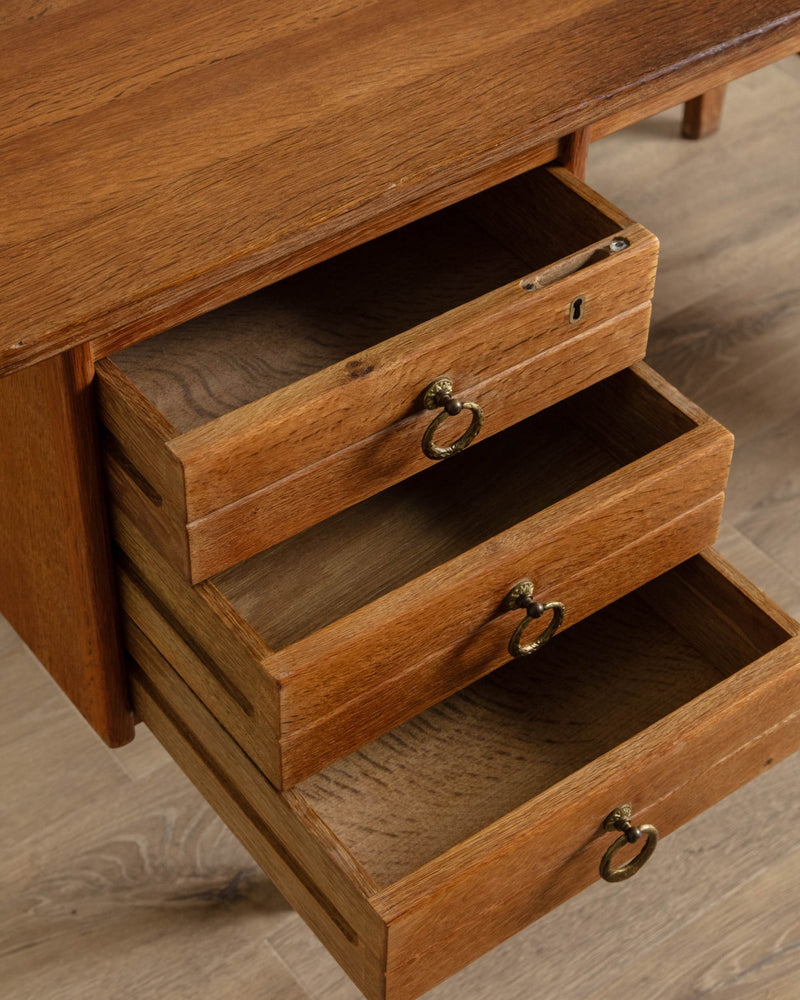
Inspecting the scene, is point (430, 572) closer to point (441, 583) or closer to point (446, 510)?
point (441, 583)

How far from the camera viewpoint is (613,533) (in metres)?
1.02

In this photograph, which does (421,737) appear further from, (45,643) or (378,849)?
(45,643)

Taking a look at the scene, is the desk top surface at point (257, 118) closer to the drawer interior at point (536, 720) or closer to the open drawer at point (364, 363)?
the open drawer at point (364, 363)

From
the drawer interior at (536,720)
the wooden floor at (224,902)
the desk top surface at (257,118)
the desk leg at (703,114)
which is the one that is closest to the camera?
the desk top surface at (257,118)

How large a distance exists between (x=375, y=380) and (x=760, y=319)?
89cm

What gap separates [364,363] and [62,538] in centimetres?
26

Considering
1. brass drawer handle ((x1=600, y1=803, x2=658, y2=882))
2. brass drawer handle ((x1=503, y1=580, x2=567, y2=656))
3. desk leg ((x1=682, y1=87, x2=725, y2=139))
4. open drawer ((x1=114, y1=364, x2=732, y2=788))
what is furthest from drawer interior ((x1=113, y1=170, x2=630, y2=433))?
desk leg ((x1=682, y1=87, x2=725, y2=139))

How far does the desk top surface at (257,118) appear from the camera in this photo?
2.95 feet

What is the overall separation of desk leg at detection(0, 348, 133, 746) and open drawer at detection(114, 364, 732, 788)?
24 mm

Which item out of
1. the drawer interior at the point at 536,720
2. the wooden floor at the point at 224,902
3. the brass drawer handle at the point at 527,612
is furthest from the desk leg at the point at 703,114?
the brass drawer handle at the point at 527,612

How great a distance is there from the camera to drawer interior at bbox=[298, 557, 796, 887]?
3.47ft

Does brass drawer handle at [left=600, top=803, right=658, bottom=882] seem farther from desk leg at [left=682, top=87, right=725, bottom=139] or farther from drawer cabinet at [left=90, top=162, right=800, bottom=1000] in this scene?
desk leg at [left=682, top=87, right=725, bottom=139]

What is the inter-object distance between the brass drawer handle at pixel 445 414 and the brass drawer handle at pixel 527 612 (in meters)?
0.09

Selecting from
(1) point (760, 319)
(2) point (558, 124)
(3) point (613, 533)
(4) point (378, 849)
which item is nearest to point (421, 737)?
(4) point (378, 849)
